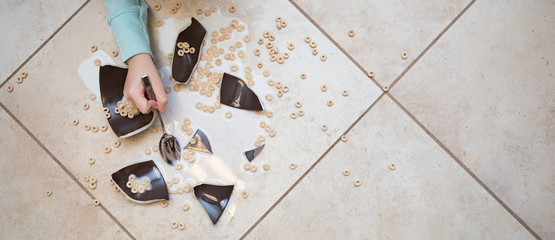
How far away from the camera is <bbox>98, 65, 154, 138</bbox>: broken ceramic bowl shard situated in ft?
3.57

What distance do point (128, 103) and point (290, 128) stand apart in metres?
0.40

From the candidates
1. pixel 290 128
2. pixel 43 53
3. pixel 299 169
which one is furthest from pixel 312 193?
pixel 43 53

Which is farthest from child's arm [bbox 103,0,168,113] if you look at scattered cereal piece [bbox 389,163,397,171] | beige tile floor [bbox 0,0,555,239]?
scattered cereal piece [bbox 389,163,397,171]

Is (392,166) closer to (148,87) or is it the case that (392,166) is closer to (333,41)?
(333,41)

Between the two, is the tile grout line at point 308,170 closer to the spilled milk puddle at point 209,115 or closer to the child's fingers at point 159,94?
the spilled milk puddle at point 209,115

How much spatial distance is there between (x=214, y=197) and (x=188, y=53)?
0.36 metres

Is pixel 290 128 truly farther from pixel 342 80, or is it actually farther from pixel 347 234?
pixel 347 234

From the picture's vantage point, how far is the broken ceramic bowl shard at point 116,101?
3.57ft

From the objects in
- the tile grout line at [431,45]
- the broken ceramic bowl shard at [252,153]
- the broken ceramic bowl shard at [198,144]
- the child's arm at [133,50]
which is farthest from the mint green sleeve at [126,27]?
the tile grout line at [431,45]

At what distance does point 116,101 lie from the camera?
110 cm

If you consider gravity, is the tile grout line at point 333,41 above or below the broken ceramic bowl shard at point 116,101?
above

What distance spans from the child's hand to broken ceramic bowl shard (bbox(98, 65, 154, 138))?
0.06 meters

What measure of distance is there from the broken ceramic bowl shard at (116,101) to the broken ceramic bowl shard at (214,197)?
0.67ft

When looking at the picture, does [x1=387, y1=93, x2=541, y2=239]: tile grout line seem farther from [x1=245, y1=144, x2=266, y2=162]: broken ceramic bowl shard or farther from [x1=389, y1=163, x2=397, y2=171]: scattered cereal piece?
[x1=245, y1=144, x2=266, y2=162]: broken ceramic bowl shard
